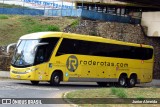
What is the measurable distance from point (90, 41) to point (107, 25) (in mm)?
16102

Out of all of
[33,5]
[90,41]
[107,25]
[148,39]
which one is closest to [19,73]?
[90,41]

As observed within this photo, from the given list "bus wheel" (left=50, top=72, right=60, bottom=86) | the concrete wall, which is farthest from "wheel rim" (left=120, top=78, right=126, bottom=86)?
the concrete wall

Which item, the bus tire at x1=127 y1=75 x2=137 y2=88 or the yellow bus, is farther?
the bus tire at x1=127 y1=75 x2=137 y2=88

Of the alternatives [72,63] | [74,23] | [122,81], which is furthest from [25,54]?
[74,23]

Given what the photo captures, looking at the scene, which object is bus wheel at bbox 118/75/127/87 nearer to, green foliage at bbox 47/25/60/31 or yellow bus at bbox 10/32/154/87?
yellow bus at bbox 10/32/154/87

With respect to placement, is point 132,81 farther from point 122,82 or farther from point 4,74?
point 4,74

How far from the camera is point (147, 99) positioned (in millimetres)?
17125

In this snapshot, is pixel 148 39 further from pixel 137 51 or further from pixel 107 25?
pixel 137 51

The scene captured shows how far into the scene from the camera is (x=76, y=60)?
27656mm

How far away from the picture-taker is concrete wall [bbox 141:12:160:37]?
48469mm

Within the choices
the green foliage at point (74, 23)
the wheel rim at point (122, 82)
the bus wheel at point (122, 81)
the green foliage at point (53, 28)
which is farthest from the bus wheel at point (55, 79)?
the green foliage at point (74, 23)

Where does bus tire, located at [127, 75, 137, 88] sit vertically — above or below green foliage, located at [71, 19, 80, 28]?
below

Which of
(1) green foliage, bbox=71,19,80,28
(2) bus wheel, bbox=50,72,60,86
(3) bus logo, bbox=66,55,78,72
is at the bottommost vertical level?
(2) bus wheel, bbox=50,72,60,86

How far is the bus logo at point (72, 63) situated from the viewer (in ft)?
88.9
